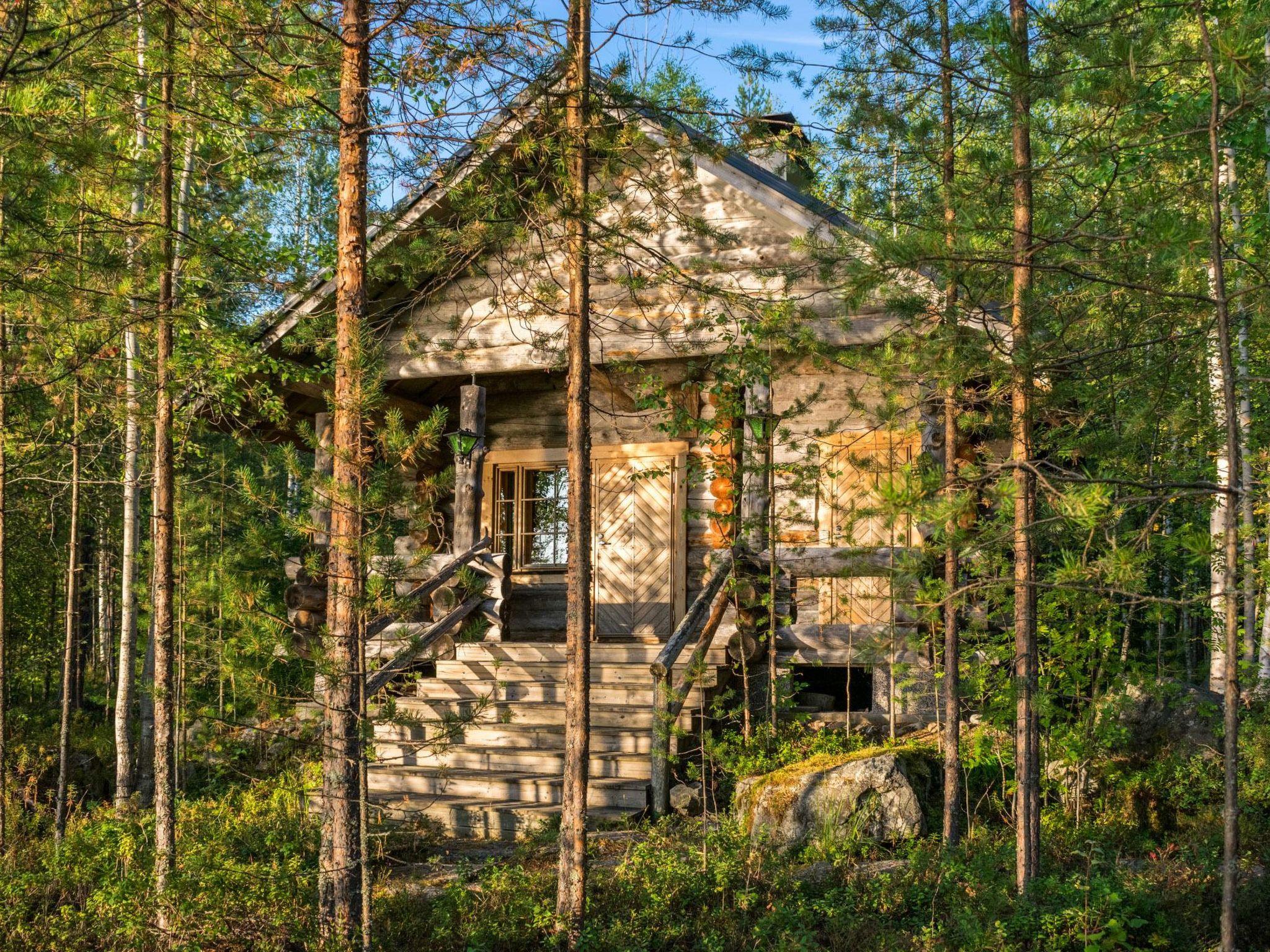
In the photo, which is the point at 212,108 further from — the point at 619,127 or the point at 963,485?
the point at 963,485

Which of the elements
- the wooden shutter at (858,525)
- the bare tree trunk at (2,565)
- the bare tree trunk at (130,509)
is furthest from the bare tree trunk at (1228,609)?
the bare tree trunk at (2,565)

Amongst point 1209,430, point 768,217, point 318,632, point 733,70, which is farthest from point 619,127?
point 1209,430

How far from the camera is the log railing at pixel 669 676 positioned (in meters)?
8.27

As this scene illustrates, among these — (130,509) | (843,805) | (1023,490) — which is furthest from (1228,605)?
(130,509)

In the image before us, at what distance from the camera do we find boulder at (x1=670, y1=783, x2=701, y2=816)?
8.77m

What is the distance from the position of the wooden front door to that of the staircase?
3.94ft

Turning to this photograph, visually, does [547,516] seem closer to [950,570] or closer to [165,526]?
[950,570]

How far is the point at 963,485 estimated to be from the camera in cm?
656

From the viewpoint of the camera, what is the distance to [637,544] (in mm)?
13094

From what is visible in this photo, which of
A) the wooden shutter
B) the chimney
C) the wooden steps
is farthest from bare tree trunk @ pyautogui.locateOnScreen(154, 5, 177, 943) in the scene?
the wooden shutter

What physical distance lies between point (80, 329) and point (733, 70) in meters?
5.70

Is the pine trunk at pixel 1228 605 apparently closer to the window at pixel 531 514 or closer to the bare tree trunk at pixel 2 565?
the bare tree trunk at pixel 2 565

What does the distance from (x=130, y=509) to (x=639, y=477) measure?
5.06 metres

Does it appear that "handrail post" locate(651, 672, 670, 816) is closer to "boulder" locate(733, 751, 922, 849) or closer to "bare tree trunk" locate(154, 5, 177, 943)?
"boulder" locate(733, 751, 922, 849)
